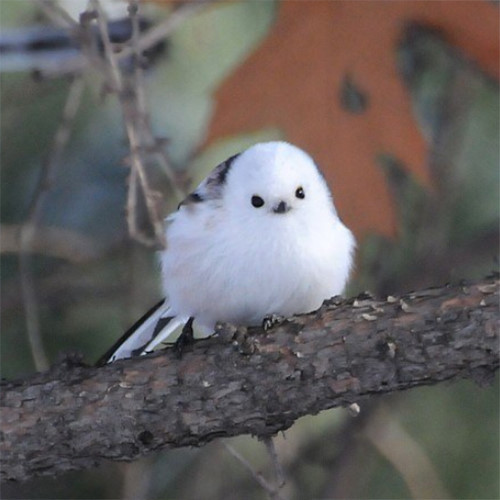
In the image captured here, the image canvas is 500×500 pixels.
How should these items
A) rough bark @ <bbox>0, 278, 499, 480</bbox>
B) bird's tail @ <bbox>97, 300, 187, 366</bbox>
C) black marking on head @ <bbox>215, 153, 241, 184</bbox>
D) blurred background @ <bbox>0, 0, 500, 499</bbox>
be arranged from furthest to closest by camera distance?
blurred background @ <bbox>0, 0, 500, 499</bbox>
bird's tail @ <bbox>97, 300, 187, 366</bbox>
black marking on head @ <bbox>215, 153, 241, 184</bbox>
rough bark @ <bbox>0, 278, 499, 480</bbox>

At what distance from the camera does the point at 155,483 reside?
7.09 feet

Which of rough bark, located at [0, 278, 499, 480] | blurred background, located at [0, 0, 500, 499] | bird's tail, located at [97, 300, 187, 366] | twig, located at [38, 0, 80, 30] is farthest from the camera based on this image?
blurred background, located at [0, 0, 500, 499]

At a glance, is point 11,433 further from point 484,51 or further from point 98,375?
point 484,51

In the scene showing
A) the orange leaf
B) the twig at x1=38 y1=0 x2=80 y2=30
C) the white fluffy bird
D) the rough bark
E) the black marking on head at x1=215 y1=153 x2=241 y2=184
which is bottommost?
the rough bark

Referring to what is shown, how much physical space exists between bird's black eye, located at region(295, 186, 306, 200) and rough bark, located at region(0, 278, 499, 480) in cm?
19

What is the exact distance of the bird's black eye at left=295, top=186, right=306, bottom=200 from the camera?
1.44m

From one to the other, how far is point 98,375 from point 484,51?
722 mm

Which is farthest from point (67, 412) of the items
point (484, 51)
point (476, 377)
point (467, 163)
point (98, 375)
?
point (467, 163)

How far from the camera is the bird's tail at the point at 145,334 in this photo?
163 cm

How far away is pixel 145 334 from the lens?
5.42ft

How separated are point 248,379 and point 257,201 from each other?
27 cm

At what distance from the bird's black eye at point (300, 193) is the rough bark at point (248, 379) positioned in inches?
7.6

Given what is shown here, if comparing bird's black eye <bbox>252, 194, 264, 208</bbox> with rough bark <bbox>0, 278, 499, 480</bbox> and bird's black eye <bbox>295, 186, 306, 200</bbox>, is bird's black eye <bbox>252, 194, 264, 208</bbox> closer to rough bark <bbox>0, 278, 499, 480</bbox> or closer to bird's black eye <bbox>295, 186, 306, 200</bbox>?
bird's black eye <bbox>295, 186, 306, 200</bbox>

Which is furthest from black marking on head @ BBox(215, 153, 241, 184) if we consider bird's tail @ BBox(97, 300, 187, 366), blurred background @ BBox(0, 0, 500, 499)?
blurred background @ BBox(0, 0, 500, 499)
